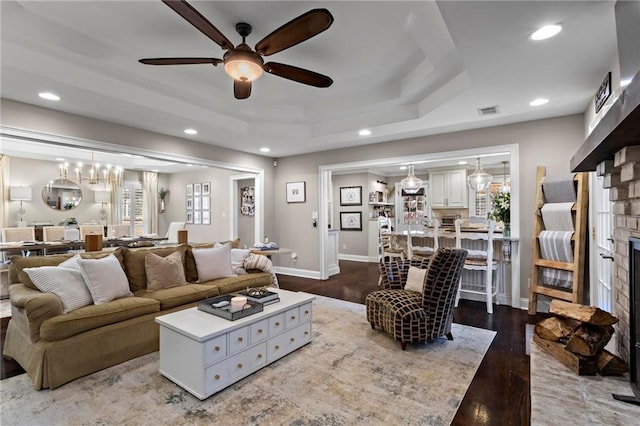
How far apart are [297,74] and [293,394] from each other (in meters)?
2.42

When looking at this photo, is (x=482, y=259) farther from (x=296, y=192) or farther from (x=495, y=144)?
(x=296, y=192)

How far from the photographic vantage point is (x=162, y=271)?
11.1 ft

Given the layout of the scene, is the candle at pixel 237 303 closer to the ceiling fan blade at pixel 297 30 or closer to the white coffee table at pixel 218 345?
the white coffee table at pixel 218 345

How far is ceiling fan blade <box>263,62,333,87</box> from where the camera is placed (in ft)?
8.03

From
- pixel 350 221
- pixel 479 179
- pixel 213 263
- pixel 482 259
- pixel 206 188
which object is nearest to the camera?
pixel 213 263

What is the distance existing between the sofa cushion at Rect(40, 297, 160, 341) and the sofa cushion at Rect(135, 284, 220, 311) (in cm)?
10

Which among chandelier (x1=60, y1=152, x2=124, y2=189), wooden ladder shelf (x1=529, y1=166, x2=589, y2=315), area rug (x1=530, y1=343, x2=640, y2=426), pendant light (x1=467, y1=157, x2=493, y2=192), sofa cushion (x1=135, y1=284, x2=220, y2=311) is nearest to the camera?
area rug (x1=530, y1=343, x2=640, y2=426)

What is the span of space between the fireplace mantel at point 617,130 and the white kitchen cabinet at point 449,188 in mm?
6311

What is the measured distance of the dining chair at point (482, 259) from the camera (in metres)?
4.08

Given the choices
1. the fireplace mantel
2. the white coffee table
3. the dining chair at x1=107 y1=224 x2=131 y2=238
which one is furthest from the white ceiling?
the dining chair at x1=107 y1=224 x2=131 y2=238

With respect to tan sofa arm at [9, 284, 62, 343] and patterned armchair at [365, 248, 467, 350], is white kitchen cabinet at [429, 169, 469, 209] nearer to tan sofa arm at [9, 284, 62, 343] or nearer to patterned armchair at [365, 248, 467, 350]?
patterned armchair at [365, 248, 467, 350]

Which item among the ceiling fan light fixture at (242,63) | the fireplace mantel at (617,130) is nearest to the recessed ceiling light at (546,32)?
the fireplace mantel at (617,130)

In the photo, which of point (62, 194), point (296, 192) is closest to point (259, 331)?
point (296, 192)

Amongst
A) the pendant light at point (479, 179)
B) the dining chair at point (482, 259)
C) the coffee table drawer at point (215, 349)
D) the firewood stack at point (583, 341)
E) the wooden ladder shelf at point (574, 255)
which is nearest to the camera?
the firewood stack at point (583, 341)
